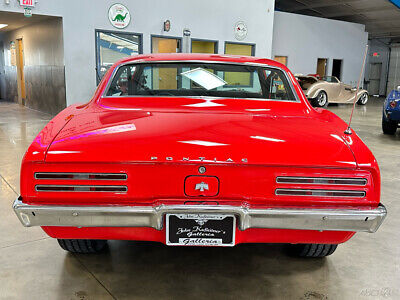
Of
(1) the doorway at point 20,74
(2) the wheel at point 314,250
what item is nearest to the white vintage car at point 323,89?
(1) the doorway at point 20,74

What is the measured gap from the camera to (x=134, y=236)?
197cm

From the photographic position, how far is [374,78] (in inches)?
991

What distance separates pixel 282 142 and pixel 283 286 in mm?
910

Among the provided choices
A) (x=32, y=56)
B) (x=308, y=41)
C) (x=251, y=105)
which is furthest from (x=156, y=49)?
(x=251, y=105)

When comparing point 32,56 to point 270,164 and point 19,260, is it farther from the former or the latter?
point 270,164

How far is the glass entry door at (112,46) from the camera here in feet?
34.1

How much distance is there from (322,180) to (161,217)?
80 centimetres

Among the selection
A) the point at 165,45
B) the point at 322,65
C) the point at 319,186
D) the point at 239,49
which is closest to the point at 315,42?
the point at 322,65

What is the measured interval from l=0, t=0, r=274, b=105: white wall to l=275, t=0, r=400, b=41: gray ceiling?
657 cm

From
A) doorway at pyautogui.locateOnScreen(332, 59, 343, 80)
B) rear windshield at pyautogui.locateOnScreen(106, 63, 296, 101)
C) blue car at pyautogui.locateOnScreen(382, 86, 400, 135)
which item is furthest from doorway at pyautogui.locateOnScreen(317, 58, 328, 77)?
rear windshield at pyautogui.locateOnScreen(106, 63, 296, 101)

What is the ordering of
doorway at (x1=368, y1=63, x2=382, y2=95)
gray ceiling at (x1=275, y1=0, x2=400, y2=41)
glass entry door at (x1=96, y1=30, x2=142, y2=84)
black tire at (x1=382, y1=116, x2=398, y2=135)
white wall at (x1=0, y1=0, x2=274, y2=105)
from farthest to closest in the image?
doorway at (x1=368, y1=63, x2=382, y2=95) < gray ceiling at (x1=275, y1=0, x2=400, y2=41) < glass entry door at (x1=96, y1=30, x2=142, y2=84) < white wall at (x1=0, y1=0, x2=274, y2=105) < black tire at (x1=382, y1=116, x2=398, y2=135)

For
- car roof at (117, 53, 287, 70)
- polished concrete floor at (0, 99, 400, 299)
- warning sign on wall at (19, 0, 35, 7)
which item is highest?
warning sign on wall at (19, 0, 35, 7)

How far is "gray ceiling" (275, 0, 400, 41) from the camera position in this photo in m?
18.2

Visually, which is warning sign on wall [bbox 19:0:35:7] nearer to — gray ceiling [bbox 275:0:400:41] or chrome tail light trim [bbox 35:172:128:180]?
chrome tail light trim [bbox 35:172:128:180]
